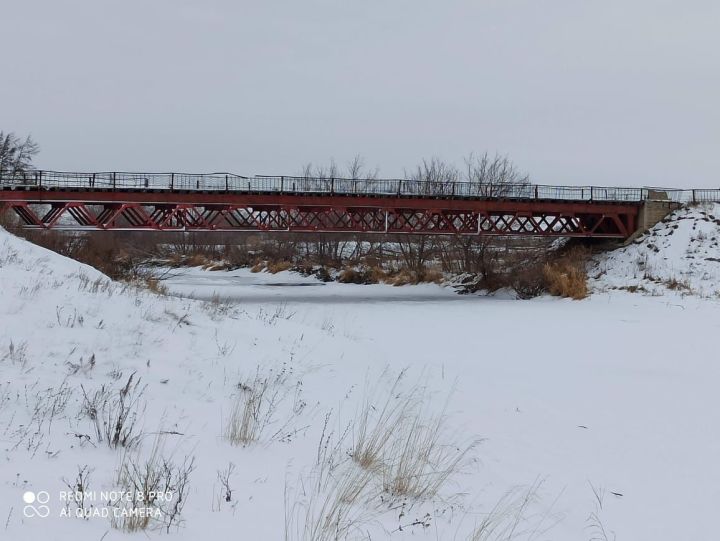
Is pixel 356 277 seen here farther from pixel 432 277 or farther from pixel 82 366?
pixel 82 366

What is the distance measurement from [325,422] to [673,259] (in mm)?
31734

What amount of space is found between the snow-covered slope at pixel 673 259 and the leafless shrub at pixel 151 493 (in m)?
27.4

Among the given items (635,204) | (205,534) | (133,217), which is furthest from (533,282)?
(205,534)

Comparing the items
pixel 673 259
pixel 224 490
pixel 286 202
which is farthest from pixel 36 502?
pixel 673 259


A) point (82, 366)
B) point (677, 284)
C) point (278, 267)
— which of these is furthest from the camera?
point (278, 267)

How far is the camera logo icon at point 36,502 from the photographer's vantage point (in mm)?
3289

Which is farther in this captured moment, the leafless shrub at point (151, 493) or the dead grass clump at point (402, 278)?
the dead grass clump at point (402, 278)

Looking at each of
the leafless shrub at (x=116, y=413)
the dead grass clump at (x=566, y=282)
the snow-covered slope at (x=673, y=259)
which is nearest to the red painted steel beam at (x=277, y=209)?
the snow-covered slope at (x=673, y=259)

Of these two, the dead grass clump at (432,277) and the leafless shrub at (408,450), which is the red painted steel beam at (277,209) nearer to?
the dead grass clump at (432,277)

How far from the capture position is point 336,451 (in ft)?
17.6

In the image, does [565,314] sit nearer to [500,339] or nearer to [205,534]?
[500,339]

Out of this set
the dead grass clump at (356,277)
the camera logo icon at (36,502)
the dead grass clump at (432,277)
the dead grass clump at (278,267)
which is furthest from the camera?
the dead grass clump at (278,267)

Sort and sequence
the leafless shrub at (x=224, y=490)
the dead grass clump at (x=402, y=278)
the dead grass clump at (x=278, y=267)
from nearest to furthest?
the leafless shrub at (x=224, y=490) < the dead grass clump at (x=402, y=278) < the dead grass clump at (x=278, y=267)

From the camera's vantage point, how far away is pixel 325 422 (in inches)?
239
